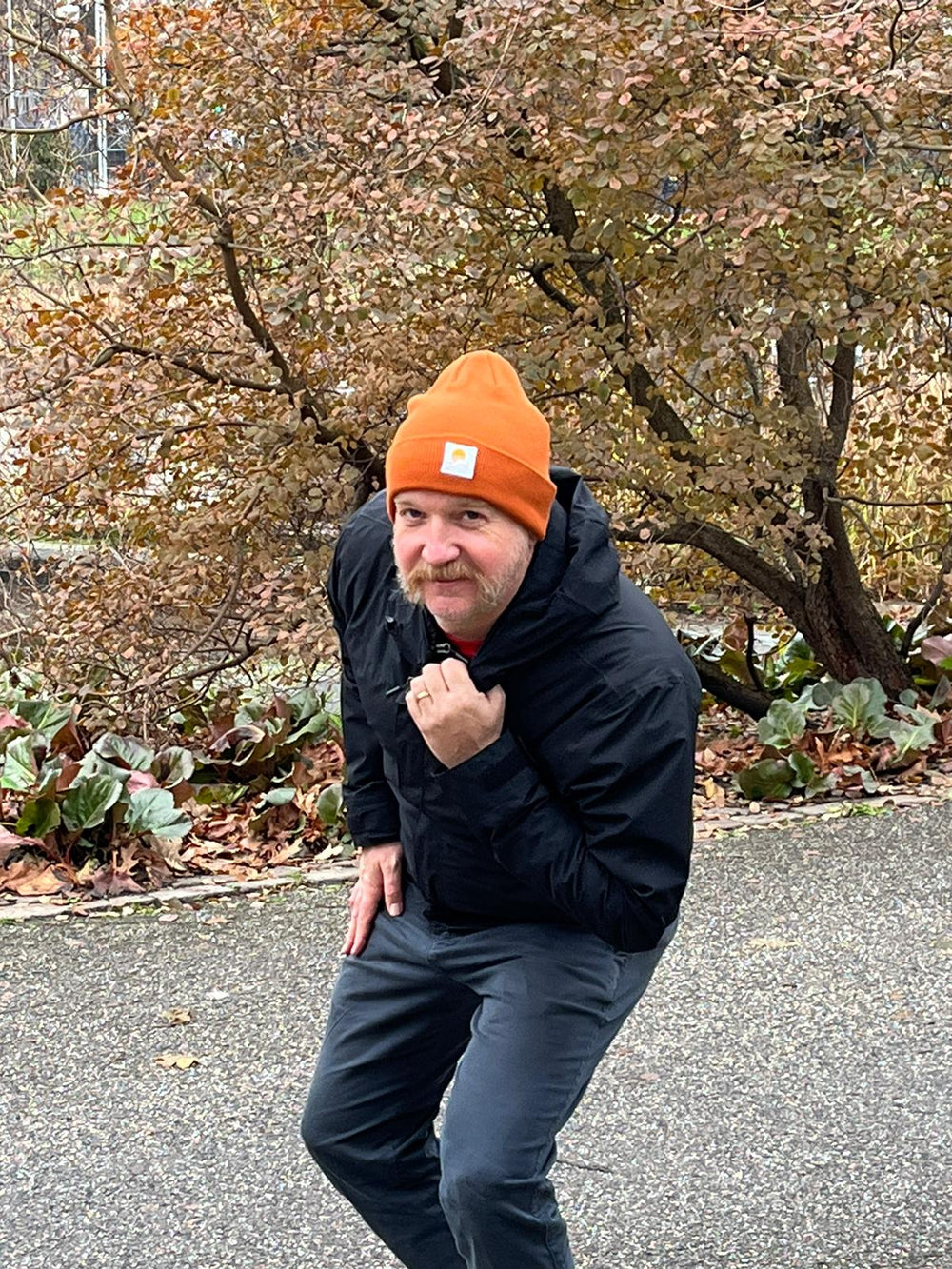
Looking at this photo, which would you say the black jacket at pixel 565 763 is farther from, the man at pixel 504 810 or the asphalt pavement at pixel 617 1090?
the asphalt pavement at pixel 617 1090

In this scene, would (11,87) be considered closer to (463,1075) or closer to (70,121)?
(70,121)

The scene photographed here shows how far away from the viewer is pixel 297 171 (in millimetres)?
5961

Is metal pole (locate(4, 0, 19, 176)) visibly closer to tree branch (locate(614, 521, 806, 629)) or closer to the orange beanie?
tree branch (locate(614, 521, 806, 629))

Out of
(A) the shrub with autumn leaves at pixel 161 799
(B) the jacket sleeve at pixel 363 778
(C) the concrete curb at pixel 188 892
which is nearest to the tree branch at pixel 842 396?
(A) the shrub with autumn leaves at pixel 161 799

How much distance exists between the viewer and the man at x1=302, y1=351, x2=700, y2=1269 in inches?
94.2

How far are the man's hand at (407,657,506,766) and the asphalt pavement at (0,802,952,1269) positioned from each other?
134cm

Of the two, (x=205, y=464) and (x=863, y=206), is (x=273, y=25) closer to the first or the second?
(x=205, y=464)

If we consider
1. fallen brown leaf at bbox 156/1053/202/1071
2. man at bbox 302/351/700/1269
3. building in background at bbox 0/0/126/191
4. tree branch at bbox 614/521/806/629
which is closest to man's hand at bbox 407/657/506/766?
man at bbox 302/351/700/1269

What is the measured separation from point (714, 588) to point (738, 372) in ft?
3.11

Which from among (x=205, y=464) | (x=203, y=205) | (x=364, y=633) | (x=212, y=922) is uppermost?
(x=203, y=205)

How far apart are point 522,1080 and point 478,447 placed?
2.82ft

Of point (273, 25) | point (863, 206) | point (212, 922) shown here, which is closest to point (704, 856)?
point (212, 922)

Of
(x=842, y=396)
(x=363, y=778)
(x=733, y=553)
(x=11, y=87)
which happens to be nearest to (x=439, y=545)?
(x=363, y=778)

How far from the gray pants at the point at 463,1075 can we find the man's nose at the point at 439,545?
0.56 metres
